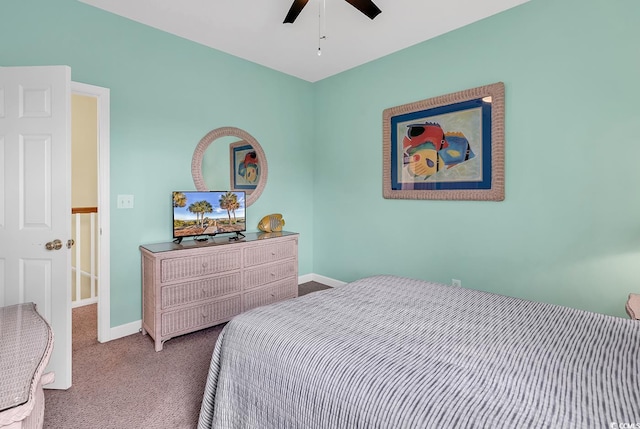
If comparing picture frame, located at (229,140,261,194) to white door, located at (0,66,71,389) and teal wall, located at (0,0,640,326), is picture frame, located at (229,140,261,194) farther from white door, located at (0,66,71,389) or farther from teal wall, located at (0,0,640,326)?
white door, located at (0,66,71,389)

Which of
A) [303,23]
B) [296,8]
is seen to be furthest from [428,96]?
[296,8]

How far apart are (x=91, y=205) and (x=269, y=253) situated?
261cm

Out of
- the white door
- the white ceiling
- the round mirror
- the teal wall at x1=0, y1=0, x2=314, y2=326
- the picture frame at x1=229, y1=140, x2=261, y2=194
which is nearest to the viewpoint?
the white door

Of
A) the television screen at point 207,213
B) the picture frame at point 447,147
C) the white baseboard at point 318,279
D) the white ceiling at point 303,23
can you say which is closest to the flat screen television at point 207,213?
the television screen at point 207,213

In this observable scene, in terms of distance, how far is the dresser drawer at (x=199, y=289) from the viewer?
8.39 ft

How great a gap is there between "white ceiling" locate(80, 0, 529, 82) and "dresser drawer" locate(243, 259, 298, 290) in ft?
7.31

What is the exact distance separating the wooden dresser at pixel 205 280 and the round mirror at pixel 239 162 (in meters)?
0.60

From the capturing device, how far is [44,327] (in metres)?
1.38

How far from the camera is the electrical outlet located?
2.74 metres

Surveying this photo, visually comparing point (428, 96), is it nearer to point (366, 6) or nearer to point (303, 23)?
point (366, 6)

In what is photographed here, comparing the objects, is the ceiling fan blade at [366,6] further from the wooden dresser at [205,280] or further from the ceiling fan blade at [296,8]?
the wooden dresser at [205,280]

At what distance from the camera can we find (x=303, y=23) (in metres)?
2.80

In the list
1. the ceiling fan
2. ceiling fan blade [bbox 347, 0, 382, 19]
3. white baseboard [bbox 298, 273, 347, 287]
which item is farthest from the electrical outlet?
ceiling fan blade [bbox 347, 0, 382, 19]

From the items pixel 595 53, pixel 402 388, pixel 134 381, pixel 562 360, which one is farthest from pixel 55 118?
pixel 595 53
